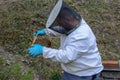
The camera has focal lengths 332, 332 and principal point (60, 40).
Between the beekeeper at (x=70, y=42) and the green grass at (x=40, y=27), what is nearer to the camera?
the beekeeper at (x=70, y=42)

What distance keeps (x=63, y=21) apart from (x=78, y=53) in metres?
0.37

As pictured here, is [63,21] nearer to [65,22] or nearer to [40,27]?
[65,22]

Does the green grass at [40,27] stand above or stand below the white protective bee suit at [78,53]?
below

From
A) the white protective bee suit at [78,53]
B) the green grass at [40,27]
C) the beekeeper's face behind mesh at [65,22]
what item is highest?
the beekeeper's face behind mesh at [65,22]

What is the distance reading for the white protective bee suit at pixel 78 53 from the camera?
11.2 ft

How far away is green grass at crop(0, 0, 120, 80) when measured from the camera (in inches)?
200

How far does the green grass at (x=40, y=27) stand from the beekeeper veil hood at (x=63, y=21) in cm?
139

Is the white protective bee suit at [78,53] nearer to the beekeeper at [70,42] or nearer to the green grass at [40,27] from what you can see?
the beekeeper at [70,42]

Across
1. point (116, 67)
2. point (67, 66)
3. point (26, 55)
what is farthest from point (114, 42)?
point (67, 66)

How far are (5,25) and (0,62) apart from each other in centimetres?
124

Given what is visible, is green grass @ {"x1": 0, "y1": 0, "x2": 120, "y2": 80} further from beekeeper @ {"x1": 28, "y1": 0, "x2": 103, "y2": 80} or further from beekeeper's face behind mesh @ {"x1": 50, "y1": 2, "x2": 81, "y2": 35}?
beekeeper's face behind mesh @ {"x1": 50, "y1": 2, "x2": 81, "y2": 35}

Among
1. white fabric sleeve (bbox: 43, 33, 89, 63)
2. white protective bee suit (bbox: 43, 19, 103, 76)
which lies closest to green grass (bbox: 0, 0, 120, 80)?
white protective bee suit (bbox: 43, 19, 103, 76)

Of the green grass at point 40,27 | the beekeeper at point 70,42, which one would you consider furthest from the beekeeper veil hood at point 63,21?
the green grass at point 40,27

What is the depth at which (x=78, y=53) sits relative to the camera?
11.4ft
